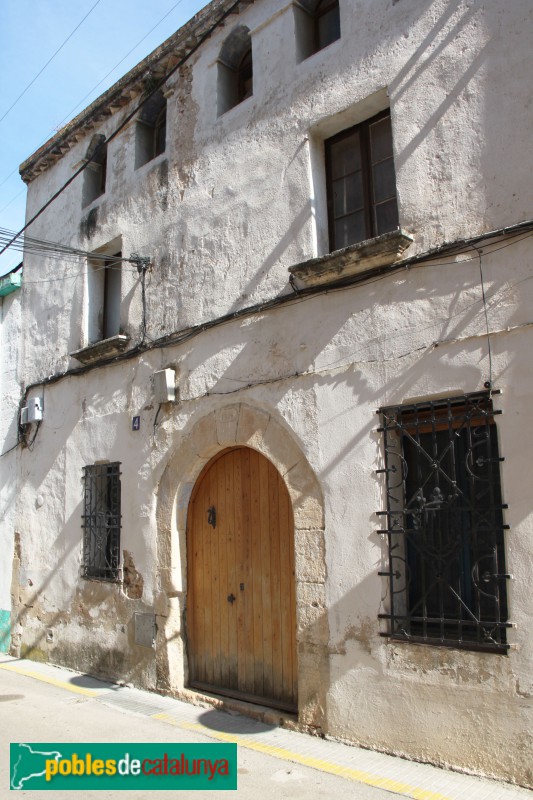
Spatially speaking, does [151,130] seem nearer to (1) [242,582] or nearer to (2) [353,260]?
(2) [353,260]

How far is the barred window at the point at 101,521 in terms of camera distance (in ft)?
24.3

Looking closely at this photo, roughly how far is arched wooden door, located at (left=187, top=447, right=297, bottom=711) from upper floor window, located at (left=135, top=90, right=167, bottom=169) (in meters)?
3.93

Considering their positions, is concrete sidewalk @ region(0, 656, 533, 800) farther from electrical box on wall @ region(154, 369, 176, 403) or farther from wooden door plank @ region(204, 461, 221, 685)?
electrical box on wall @ region(154, 369, 176, 403)

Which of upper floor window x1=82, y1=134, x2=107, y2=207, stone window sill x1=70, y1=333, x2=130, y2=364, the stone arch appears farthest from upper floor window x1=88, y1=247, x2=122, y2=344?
the stone arch

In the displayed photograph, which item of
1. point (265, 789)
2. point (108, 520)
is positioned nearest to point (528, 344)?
point (265, 789)

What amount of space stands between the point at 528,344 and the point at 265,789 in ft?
10.6

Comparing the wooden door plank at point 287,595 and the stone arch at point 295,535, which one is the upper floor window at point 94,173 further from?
the wooden door plank at point 287,595

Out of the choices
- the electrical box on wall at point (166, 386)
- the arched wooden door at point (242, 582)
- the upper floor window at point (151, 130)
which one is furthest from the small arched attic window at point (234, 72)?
the arched wooden door at point (242, 582)

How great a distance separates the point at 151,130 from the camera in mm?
8289

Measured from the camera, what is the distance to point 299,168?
5953 mm

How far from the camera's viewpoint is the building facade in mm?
4523

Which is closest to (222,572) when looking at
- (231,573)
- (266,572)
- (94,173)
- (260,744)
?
(231,573)

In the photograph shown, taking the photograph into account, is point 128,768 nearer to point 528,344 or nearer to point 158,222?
point 528,344

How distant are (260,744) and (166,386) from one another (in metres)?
3.27
